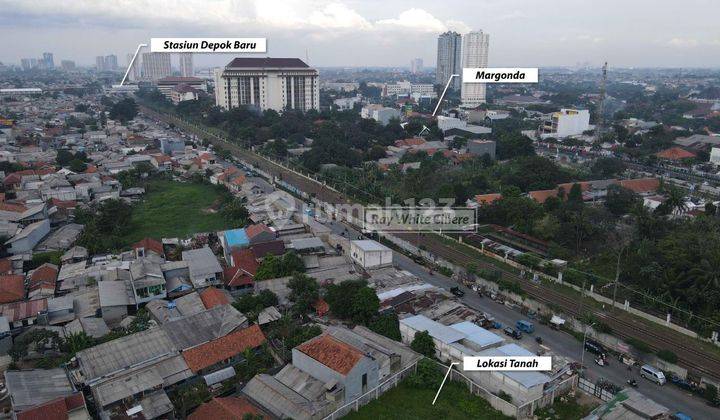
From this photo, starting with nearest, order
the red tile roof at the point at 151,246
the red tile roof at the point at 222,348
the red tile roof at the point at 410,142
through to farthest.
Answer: the red tile roof at the point at 222,348, the red tile roof at the point at 151,246, the red tile roof at the point at 410,142

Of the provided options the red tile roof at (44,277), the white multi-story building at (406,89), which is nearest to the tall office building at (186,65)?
the white multi-story building at (406,89)

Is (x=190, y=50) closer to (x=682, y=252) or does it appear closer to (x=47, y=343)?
(x=47, y=343)

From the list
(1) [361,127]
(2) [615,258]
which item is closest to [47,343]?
(2) [615,258]

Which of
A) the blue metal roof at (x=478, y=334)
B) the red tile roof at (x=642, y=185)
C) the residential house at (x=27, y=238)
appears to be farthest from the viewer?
the red tile roof at (x=642, y=185)

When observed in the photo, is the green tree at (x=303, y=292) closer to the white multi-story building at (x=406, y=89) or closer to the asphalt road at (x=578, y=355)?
the asphalt road at (x=578, y=355)

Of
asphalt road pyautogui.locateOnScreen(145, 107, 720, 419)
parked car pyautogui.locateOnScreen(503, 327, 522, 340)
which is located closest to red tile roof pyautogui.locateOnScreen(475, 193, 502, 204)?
asphalt road pyautogui.locateOnScreen(145, 107, 720, 419)

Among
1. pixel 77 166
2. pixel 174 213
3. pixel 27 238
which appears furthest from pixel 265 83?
pixel 27 238

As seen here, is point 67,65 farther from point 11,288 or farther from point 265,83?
point 11,288
